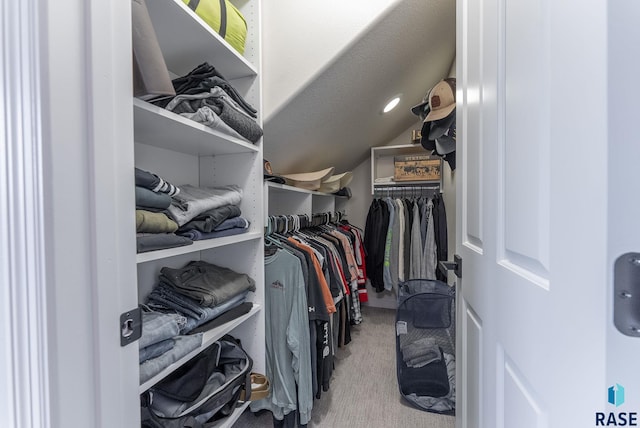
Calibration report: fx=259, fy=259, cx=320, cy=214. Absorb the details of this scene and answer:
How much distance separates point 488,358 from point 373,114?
6.47 ft

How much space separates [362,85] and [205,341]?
1653mm

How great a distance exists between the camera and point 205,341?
2.88 feet

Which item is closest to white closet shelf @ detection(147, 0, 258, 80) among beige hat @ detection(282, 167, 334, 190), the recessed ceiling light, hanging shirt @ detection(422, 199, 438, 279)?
beige hat @ detection(282, 167, 334, 190)

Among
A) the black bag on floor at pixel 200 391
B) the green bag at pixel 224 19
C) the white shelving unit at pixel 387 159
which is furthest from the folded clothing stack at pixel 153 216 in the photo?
the white shelving unit at pixel 387 159

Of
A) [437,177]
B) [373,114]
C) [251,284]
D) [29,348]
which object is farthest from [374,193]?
[29,348]

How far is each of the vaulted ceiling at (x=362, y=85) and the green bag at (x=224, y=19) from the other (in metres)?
0.32

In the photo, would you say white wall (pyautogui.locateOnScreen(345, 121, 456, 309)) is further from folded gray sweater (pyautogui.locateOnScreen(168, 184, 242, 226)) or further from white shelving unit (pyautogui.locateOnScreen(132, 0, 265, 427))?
folded gray sweater (pyautogui.locateOnScreen(168, 184, 242, 226))

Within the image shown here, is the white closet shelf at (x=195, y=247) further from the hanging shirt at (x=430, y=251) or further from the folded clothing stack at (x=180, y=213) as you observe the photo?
the hanging shirt at (x=430, y=251)

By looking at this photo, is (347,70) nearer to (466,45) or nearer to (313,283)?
(466,45)

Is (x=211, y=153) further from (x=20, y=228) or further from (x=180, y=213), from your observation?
(x=20, y=228)

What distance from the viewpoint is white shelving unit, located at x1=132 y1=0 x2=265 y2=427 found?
85 cm

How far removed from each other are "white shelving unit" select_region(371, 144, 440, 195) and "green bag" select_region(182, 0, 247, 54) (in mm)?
1936

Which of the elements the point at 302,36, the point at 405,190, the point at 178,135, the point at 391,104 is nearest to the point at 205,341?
the point at 178,135

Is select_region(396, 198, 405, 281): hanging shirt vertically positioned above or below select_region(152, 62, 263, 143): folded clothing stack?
below
